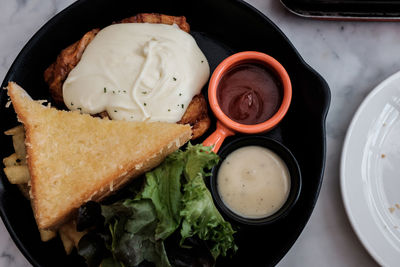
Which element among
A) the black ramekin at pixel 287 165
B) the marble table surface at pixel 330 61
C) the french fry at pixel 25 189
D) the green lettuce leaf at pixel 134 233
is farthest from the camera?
the marble table surface at pixel 330 61

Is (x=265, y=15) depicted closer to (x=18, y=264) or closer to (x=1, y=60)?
(x=1, y=60)

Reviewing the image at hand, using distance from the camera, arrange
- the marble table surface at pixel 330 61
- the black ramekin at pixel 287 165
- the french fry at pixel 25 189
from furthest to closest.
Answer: the marble table surface at pixel 330 61 → the french fry at pixel 25 189 → the black ramekin at pixel 287 165

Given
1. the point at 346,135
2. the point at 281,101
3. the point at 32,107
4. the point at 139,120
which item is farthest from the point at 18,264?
the point at 346,135

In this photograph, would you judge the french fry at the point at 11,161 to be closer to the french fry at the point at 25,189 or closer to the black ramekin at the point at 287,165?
the french fry at the point at 25,189

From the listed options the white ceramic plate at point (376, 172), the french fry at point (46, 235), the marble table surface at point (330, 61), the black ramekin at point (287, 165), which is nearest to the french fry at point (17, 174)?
the french fry at point (46, 235)

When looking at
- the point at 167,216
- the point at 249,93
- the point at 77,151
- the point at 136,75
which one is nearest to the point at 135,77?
the point at 136,75


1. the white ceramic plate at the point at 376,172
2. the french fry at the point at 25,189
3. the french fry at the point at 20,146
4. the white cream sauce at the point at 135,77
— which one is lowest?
the white ceramic plate at the point at 376,172

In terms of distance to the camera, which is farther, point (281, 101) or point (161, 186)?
point (281, 101)

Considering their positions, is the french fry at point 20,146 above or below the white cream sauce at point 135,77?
below
